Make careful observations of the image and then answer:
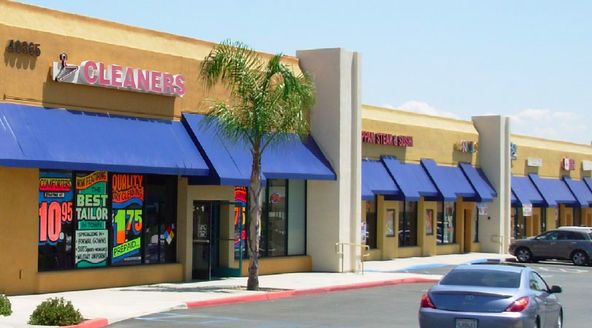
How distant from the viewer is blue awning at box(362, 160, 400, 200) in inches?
1508

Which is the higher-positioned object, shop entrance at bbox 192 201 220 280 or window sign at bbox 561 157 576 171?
window sign at bbox 561 157 576 171

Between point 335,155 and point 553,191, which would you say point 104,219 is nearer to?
point 335,155

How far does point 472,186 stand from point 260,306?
85.8 feet

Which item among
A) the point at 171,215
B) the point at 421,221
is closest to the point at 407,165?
the point at 421,221

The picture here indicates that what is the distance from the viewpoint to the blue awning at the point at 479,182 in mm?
47188

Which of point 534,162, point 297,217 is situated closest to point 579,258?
point 534,162

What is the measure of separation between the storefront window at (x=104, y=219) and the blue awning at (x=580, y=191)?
3652cm

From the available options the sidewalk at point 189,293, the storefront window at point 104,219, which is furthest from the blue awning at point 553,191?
the storefront window at point 104,219

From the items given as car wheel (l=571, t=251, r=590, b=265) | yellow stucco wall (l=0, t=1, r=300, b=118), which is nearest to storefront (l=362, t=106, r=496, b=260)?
car wheel (l=571, t=251, r=590, b=265)

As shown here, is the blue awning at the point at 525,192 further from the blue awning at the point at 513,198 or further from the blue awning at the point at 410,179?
the blue awning at the point at 410,179

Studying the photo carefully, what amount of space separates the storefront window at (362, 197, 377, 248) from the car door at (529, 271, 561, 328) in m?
22.8

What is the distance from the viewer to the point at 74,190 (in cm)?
2414

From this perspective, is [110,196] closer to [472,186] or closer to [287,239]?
[287,239]

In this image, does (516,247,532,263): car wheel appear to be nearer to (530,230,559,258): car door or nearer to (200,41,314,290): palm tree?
(530,230,559,258): car door
